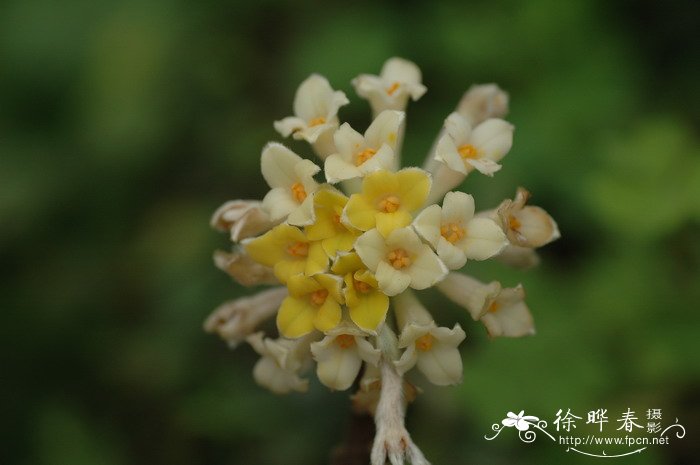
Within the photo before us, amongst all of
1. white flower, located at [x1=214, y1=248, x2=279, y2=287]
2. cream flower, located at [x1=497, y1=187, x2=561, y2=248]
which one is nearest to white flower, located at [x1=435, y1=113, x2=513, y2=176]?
cream flower, located at [x1=497, y1=187, x2=561, y2=248]

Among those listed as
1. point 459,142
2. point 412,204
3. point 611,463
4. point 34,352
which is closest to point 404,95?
point 459,142

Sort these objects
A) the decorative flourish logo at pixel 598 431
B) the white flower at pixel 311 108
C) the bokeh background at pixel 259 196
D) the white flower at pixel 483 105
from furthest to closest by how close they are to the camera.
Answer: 1. the bokeh background at pixel 259 196
2. the decorative flourish logo at pixel 598 431
3. the white flower at pixel 483 105
4. the white flower at pixel 311 108

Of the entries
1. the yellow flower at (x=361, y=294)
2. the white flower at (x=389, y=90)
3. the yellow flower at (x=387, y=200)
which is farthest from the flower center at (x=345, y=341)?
the white flower at (x=389, y=90)

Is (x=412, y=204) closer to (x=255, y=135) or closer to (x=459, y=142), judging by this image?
(x=459, y=142)

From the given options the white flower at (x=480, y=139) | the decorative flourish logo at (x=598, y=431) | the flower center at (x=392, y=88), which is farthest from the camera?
the decorative flourish logo at (x=598, y=431)

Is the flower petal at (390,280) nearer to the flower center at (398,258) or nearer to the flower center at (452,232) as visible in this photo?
the flower center at (398,258)

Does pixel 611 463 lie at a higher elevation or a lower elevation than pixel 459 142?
lower
